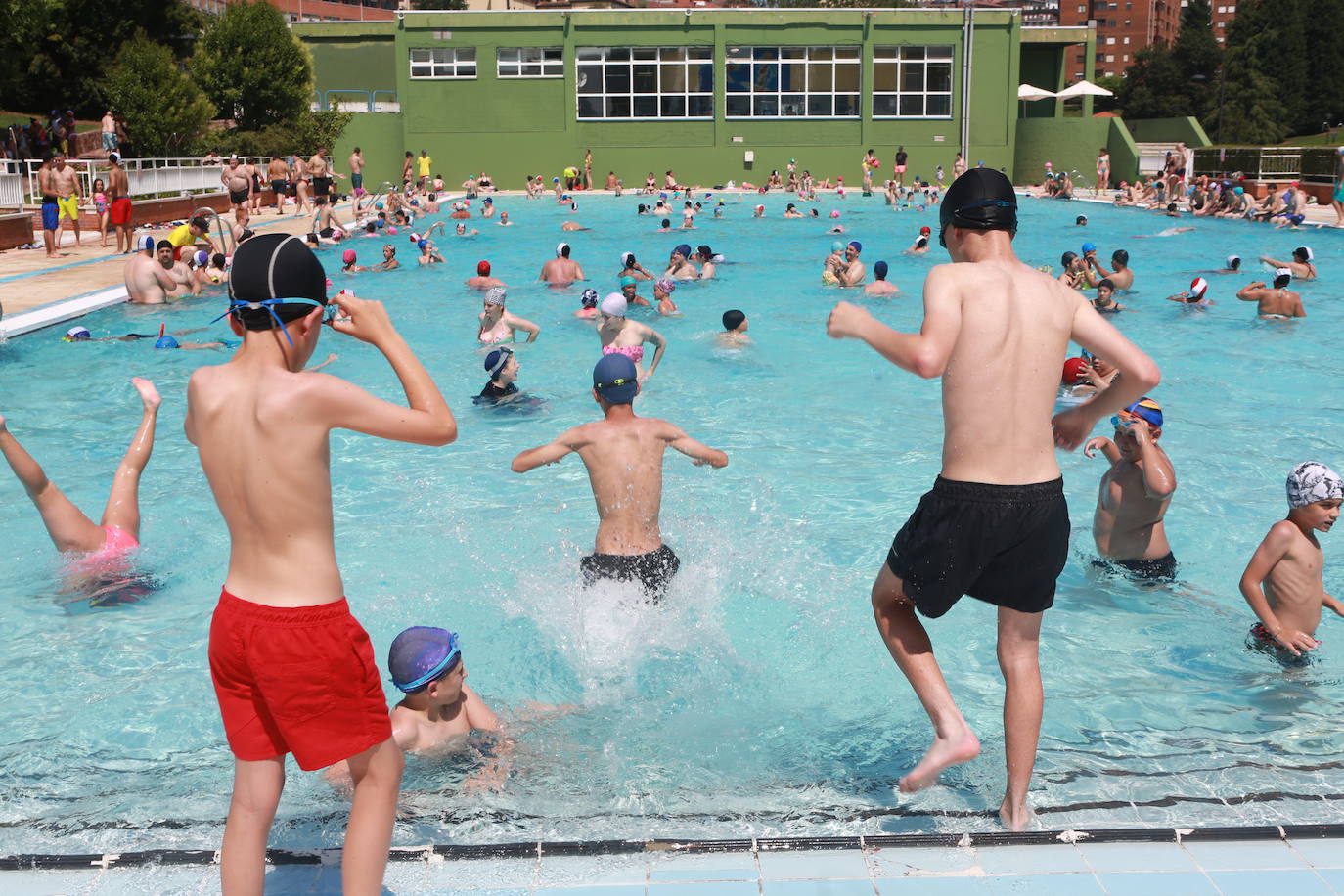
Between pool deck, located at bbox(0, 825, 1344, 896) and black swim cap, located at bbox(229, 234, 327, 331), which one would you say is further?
pool deck, located at bbox(0, 825, 1344, 896)

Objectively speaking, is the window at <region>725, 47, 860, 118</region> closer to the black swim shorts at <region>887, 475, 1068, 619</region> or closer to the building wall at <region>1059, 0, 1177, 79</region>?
the black swim shorts at <region>887, 475, 1068, 619</region>

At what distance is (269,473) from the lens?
A: 268 centimetres

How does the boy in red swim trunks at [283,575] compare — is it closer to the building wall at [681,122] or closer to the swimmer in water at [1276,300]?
the swimmer in water at [1276,300]

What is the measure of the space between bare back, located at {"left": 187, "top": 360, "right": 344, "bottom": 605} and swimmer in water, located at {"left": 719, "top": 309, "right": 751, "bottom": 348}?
1165 centimetres

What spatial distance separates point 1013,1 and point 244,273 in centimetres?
15819

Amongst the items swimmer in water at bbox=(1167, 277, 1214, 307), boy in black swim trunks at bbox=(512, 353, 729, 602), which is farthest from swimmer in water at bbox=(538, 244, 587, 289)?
boy in black swim trunks at bbox=(512, 353, 729, 602)

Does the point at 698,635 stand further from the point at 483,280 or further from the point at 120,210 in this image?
the point at 120,210

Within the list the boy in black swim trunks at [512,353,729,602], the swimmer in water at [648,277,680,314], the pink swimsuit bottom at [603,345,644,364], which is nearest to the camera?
the boy in black swim trunks at [512,353,729,602]

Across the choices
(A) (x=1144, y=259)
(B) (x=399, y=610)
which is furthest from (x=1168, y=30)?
(B) (x=399, y=610)

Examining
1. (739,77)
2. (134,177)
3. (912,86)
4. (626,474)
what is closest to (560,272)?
(134,177)

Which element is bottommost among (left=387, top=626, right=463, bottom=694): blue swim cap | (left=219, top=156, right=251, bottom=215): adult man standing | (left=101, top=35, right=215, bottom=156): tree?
(left=387, top=626, right=463, bottom=694): blue swim cap

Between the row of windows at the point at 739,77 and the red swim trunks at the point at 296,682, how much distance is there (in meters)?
44.2

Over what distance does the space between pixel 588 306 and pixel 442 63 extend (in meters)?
32.8

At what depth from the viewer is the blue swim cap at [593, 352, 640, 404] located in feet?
18.3
